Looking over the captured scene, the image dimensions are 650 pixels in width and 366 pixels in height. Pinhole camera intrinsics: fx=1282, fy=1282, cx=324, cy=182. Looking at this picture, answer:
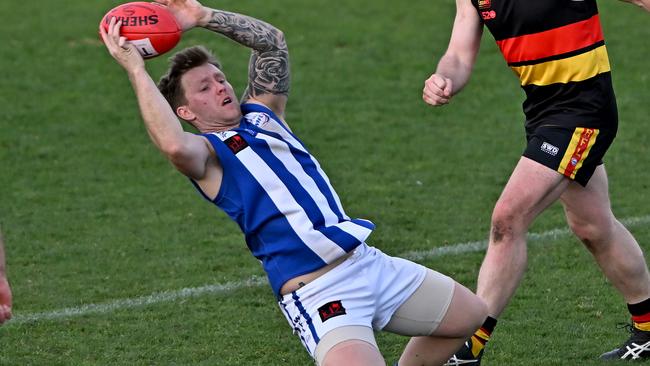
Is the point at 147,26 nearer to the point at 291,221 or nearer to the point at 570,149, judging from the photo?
the point at 291,221

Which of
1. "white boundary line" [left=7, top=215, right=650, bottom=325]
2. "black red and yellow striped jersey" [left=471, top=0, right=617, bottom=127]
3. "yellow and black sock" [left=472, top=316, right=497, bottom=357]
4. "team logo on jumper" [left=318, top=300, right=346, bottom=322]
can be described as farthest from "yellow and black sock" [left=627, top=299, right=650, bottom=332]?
"team logo on jumper" [left=318, top=300, right=346, bottom=322]

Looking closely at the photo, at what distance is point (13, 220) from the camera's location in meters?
9.43

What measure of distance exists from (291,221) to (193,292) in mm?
2618

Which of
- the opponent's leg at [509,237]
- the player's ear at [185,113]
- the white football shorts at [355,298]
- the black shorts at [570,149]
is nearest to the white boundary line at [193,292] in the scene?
the opponent's leg at [509,237]

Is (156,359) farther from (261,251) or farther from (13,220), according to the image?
(13,220)

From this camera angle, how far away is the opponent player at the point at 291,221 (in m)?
5.21

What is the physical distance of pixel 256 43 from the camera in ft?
19.3

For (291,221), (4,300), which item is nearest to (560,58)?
(291,221)

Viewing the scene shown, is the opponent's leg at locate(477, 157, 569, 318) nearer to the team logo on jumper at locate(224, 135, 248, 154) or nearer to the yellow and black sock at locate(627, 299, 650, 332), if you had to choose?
the yellow and black sock at locate(627, 299, 650, 332)

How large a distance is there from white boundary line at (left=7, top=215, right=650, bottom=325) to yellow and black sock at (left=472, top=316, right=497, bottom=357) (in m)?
2.00

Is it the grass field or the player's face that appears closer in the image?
the player's face

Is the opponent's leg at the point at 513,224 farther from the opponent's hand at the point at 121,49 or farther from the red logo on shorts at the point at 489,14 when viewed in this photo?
the opponent's hand at the point at 121,49

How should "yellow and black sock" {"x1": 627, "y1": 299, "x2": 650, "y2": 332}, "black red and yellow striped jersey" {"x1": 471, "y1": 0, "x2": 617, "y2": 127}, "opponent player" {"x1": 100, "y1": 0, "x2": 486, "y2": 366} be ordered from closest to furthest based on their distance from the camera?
"opponent player" {"x1": 100, "y1": 0, "x2": 486, "y2": 366} < "black red and yellow striped jersey" {"x1": 471, "y1": 0, "x2": 617, "y2": 127} < "yellow and black sock" {"x1": 627, "y1": 299, "x2": 650, "y2": 332}

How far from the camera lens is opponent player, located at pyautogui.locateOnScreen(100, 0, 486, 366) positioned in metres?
5.21
